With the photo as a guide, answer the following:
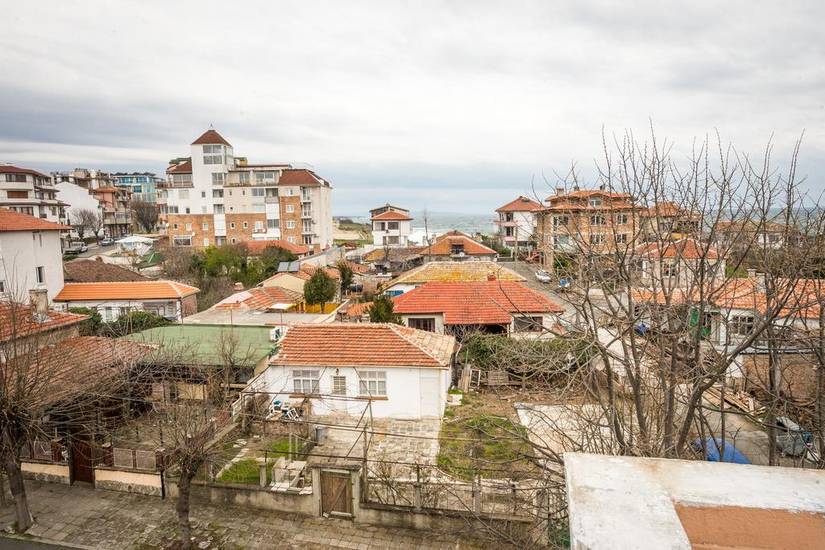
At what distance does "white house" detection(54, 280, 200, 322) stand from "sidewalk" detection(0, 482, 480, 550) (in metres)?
18.5

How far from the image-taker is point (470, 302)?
25469 millimetres

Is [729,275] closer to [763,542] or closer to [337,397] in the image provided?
[763,542]

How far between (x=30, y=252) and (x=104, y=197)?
67852 mm

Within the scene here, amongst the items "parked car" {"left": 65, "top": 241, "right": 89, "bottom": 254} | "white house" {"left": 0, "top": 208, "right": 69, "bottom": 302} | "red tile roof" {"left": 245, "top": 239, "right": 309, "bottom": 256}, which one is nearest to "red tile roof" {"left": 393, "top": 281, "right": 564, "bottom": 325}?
"white house" {"left": 0, "top": 208, "right": 69, "bottom": 302}

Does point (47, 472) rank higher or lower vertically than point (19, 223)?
lower

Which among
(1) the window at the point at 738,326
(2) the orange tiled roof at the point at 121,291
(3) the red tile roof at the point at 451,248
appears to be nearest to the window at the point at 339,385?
(1) the window at the point at 738,326

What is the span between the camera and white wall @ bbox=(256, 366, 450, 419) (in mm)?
17688

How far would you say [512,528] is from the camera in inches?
413

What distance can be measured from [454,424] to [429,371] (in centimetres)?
186

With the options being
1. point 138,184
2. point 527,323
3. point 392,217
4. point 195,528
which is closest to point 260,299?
point 195,528

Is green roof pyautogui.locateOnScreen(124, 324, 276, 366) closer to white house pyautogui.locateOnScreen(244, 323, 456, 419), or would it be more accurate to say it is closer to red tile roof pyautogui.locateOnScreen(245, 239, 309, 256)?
white house pyautogui.locateOnScreen(244, 323, 456, 419)

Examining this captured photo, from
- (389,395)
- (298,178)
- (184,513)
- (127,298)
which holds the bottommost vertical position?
(184,513)

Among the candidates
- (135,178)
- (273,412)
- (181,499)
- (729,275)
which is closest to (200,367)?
(273,412)

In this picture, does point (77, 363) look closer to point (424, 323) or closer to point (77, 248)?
point (424, 323)
